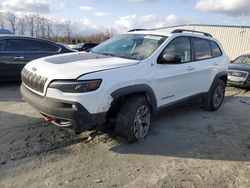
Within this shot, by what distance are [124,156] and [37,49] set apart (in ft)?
19.0

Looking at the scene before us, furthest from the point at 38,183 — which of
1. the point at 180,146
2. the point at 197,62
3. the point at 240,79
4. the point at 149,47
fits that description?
the point at 240,79

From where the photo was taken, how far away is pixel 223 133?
18.1 ft

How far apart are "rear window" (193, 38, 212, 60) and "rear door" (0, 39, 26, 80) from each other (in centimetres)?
491

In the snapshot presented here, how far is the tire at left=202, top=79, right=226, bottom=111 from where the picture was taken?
6.82m

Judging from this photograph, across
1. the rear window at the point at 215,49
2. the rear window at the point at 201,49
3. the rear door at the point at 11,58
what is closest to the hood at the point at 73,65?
the rear window at the point at 201,49

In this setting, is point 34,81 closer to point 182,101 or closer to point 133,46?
point 133,46

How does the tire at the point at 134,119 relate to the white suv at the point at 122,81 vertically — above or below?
below

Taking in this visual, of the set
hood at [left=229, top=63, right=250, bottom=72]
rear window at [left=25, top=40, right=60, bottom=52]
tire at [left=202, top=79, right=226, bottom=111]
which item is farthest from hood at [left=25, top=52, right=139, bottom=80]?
hood at [left=229, top=63, right=250, bottom=72]

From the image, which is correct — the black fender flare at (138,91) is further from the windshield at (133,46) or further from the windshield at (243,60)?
the windshield at (243,60)

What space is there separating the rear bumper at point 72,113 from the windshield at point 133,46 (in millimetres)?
1386

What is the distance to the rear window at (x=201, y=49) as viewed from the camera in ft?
20.2

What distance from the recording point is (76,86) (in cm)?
386

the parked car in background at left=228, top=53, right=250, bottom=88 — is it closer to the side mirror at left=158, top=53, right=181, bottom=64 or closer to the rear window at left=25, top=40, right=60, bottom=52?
the rear window at left=25, top=40, right=60, bottom=52

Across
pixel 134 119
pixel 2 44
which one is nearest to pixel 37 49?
pixel 2 44
